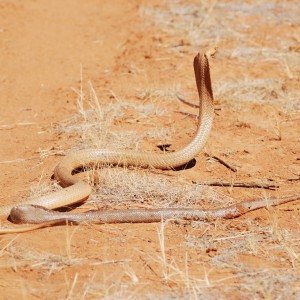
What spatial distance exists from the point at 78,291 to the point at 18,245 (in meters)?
0.79

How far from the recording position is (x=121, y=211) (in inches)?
201

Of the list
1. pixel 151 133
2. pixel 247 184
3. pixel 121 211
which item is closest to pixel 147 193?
pixel 121 211

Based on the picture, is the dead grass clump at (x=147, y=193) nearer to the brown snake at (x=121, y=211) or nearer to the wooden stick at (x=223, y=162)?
the brown snake at (x=121, y=211)

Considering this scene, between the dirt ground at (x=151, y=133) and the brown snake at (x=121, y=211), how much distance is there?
9 cm

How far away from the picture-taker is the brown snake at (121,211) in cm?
501

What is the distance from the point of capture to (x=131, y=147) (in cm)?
665

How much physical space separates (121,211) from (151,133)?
2.02 metres

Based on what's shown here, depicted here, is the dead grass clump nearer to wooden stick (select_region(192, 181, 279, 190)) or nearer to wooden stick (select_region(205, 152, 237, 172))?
wooden stick (select_region(192, 181, 279, 190))

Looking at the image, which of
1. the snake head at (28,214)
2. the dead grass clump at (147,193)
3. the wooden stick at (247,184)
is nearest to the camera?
the snake head at (28,214)

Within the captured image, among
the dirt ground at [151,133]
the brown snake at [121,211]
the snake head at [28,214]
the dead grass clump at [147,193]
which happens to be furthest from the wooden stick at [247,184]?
the snake head at [28,214]

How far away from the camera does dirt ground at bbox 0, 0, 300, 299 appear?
13.9ft

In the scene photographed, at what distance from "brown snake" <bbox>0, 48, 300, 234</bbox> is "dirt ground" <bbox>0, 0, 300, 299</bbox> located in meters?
0.09

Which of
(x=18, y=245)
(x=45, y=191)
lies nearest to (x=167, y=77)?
(x=45, y=191)

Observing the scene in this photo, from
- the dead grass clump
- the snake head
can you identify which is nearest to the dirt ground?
the dead grass clump
